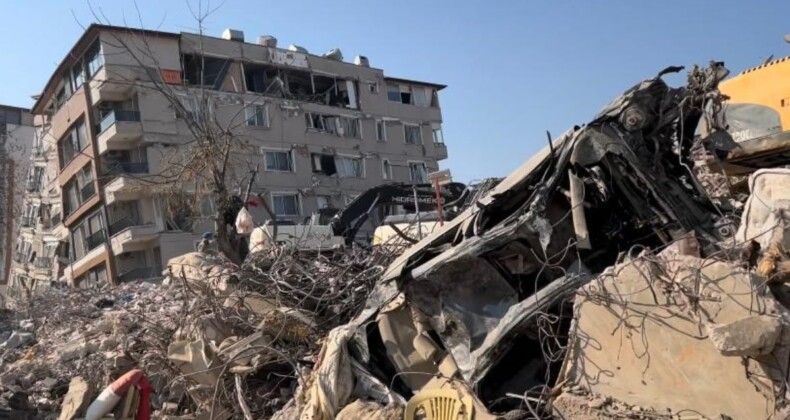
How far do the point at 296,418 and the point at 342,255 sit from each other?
9.38ft

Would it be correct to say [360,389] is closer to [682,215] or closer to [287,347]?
[287,347]

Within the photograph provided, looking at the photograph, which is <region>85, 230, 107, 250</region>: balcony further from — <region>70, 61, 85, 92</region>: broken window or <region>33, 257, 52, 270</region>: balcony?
<region>33, 257, 52, 270</region>: balcony

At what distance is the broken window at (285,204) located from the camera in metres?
32.4

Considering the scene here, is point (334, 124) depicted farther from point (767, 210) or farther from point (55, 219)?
A: point (767, 210)

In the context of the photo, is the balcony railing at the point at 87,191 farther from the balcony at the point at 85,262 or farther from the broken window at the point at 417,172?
the broken window at the point at 417,172

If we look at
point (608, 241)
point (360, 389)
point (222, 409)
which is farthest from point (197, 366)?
point (608, 241)

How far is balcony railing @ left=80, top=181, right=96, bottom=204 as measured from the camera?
31.8m

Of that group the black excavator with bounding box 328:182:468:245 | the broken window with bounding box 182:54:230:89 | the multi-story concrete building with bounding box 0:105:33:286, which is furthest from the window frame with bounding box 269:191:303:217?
the multi-story concrete building with bounding box 0:105:33:286

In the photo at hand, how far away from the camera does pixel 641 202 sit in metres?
5.25

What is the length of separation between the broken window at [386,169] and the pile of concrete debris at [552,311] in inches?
1152

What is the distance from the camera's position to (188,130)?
97.8ft

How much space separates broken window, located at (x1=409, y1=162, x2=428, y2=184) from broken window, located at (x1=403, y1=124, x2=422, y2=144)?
1192mm

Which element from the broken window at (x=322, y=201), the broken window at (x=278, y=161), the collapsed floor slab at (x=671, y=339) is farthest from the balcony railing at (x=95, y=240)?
the collapsed floor slab at (x=671, y=339)

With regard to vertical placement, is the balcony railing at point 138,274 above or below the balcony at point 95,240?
below
